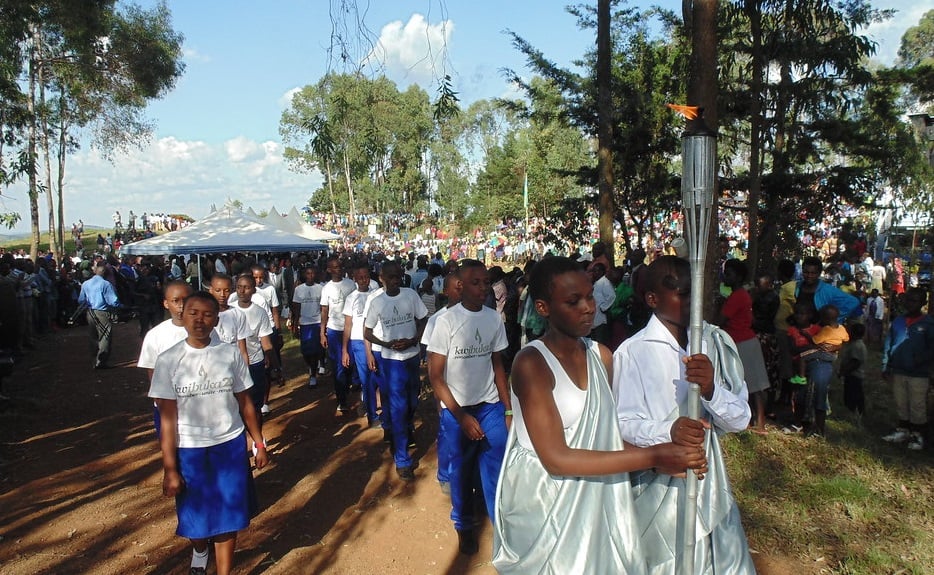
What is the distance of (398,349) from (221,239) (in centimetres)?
1068

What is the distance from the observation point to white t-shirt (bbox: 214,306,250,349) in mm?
5801

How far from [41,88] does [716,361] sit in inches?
970

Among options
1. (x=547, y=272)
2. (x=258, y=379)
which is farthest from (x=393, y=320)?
(x=547, y=272)

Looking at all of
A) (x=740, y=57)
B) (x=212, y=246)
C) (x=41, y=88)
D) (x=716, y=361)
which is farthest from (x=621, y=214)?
(x=41, y=88)

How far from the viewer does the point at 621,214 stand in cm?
1384

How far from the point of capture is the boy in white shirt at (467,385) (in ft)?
14.4

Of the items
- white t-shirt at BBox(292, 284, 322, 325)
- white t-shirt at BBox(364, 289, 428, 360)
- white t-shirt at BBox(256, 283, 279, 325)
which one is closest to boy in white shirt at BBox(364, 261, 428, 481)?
white t-shirt at BBox(364, 289, 428, 360)

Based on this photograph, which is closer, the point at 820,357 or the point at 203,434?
the point at 203,434

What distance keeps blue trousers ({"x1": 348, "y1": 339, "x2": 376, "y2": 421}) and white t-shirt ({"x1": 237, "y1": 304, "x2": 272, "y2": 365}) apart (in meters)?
1.05

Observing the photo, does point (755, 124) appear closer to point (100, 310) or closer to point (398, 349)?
point (398, 349)

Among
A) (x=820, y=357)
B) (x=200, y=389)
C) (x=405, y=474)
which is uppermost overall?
(x=200, y=389)

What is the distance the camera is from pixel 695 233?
219 centimetres

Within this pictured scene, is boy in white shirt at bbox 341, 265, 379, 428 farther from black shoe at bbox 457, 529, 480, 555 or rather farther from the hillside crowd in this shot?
black shoe at bbox 457, 529, 480, 555

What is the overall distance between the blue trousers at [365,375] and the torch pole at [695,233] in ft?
17.3
